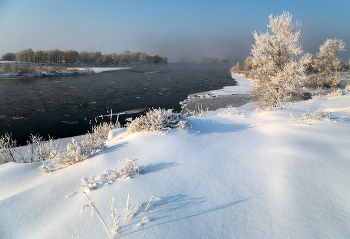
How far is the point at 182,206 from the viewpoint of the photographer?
7.68 ft

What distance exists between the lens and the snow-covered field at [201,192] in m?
2.05

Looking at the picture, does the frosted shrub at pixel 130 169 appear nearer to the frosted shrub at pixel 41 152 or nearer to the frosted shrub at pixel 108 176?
the frosted shrub at pixel 108 176

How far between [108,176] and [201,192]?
155 centimetres

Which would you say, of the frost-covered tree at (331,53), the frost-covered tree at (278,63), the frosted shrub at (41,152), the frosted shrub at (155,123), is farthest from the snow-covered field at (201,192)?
the frost-covered tree at (331,53)

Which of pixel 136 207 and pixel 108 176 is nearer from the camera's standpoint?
pixel 136 207

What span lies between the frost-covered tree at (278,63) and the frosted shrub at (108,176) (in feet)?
42.6

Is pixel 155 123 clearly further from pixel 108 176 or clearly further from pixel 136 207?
pixel 136 207

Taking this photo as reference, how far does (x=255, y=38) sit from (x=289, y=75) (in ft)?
13.6

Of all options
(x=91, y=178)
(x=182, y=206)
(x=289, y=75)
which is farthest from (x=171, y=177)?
(x=289, y=75)

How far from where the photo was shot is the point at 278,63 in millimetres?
14562

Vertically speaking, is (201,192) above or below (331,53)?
below

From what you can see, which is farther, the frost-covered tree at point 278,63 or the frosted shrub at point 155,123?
the frost-covered tree at point 278,63

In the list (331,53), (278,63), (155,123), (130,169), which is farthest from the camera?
(331,53)

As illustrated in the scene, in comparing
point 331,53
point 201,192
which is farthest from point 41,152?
point 331,53
